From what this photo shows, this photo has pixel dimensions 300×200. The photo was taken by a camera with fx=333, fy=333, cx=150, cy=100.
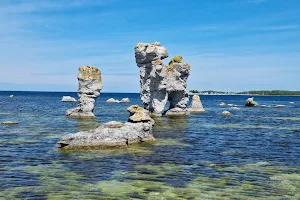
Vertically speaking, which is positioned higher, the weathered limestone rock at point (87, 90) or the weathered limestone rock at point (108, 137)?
the weathered limestone rock at point (87, 90)

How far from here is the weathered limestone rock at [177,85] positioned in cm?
7338

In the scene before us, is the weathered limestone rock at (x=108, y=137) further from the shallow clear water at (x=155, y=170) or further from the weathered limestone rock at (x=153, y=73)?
the weathered limestone rock at (x=153, y=73)

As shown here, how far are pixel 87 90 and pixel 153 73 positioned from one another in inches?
568

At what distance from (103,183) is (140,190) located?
238 cm

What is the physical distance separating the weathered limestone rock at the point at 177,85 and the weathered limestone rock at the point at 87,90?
16.5m

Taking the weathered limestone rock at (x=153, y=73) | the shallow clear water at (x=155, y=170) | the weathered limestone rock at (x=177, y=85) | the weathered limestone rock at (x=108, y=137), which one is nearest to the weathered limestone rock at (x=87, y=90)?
the weathered limestone rock at (x=153, y=73)

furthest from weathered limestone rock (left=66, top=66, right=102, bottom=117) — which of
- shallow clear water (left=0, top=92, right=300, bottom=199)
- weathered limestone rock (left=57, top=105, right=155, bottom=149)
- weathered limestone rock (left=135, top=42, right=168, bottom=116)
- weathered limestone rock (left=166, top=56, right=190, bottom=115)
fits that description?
weathered limestone rock (left=57, top=105, right=155, bottom=149)

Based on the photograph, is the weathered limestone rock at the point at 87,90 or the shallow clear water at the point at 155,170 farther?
the weathered limestone rock at the point at 87,90

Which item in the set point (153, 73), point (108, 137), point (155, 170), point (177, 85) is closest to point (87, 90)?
point (153, 73)

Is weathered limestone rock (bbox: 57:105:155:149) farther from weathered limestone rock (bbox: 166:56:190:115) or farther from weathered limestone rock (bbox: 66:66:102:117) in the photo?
weathered limestone rock (bbox: 166:56:190:115)

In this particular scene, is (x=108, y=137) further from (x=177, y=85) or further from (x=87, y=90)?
(x=177, y=85)

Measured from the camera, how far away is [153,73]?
70062mm

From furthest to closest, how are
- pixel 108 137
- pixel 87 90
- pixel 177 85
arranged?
pixel 177 85, pixel 87 90, pixel 108 137

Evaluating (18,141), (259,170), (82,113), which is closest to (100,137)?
(18,141)
